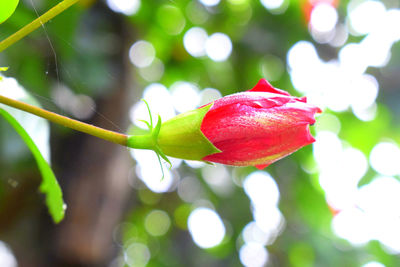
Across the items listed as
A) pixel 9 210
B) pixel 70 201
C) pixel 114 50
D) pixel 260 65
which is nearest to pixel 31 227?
pixel 9 210

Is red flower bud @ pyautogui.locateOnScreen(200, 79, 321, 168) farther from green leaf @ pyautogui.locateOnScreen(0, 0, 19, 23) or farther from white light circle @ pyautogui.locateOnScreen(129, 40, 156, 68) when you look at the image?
white light circle @ pyautogui.locateOnScreen(129, 40, 156, 68)

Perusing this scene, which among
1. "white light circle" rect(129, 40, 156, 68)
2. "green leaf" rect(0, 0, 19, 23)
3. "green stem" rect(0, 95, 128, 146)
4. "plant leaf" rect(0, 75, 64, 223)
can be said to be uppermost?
"green leaf" rect(0, 0, 19, 23)

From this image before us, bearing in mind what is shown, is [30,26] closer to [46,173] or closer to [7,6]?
[7,6]

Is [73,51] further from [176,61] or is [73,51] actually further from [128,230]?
[128,230]

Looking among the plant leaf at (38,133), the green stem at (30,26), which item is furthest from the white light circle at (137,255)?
the green stem at (30,26)

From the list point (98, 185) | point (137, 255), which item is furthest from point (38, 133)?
point (137, 255)

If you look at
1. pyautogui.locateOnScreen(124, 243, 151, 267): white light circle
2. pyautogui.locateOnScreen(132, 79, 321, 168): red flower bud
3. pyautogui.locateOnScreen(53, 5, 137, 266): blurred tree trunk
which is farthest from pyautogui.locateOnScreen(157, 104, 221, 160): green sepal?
pyautogui.locateOnScreen(124, 243, 151, 267): white light circle
